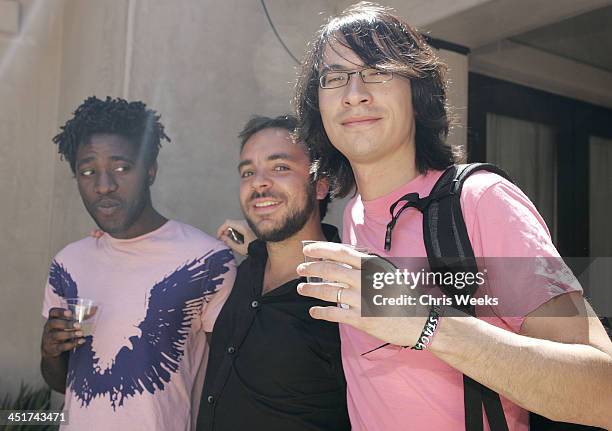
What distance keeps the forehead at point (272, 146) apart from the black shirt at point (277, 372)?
58 cm

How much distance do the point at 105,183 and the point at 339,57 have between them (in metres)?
1.42

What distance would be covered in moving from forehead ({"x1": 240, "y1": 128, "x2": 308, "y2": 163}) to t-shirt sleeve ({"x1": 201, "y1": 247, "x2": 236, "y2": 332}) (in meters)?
0.48

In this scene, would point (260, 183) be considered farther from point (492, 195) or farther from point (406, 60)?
point (492, 195)

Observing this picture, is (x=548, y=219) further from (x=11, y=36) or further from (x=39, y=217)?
(x=11, y=36)

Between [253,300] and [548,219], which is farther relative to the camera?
[548,219]

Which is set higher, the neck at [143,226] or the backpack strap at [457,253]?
the neck at [143,226]

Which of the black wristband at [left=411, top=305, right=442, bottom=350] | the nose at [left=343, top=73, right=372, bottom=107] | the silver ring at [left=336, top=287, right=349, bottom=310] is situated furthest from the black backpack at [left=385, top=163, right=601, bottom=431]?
the nose at [left=343, top=73, right=372, bottom=107]

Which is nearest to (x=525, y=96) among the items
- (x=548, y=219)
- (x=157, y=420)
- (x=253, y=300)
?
(x=548, y=219)

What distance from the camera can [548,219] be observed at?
5914mm

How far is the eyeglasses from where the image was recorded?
2.08 meters

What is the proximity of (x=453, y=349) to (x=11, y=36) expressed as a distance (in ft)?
15.8

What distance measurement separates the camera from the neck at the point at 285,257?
2.68 m

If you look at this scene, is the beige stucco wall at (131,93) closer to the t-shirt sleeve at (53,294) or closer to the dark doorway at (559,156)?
the t-shirt sleeve at (53,294)

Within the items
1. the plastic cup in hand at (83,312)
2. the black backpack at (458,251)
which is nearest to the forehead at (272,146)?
the plastic cup in hand at (83,312)
